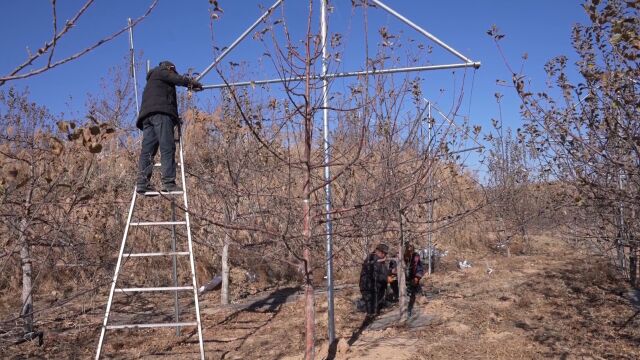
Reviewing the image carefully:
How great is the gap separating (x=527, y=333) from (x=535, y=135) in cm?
233

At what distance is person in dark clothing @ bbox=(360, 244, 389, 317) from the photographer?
675 cm

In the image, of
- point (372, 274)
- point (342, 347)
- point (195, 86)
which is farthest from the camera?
point (372, 274)

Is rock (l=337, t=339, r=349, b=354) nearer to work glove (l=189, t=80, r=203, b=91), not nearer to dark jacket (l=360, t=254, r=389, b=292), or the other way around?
dark jacket (l=360, t=254, r=389, b=292)

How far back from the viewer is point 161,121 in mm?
4902

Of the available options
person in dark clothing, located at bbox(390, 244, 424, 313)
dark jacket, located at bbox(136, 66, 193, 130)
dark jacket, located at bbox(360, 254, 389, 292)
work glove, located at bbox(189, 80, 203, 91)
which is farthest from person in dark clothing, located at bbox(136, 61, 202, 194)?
person in dark clothing, located at bbox(390, 244, 424, 313)

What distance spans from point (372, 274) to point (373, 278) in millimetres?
64

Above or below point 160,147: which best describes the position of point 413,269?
below

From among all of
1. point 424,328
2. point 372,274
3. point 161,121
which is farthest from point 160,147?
point 424,328

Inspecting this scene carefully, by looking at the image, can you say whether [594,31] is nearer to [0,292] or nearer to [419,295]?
[419,295]

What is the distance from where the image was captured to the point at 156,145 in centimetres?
516

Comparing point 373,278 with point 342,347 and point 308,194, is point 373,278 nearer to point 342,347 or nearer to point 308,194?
point 342,347

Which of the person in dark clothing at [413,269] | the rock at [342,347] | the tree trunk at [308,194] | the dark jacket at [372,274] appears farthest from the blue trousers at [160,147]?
the person in dark clothing at [413,269]

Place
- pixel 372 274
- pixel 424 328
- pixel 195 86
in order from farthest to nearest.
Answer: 1. pixel 372 274
2. pixel 424 328
3. pixel 195 86

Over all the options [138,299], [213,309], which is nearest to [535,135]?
[213,309]
